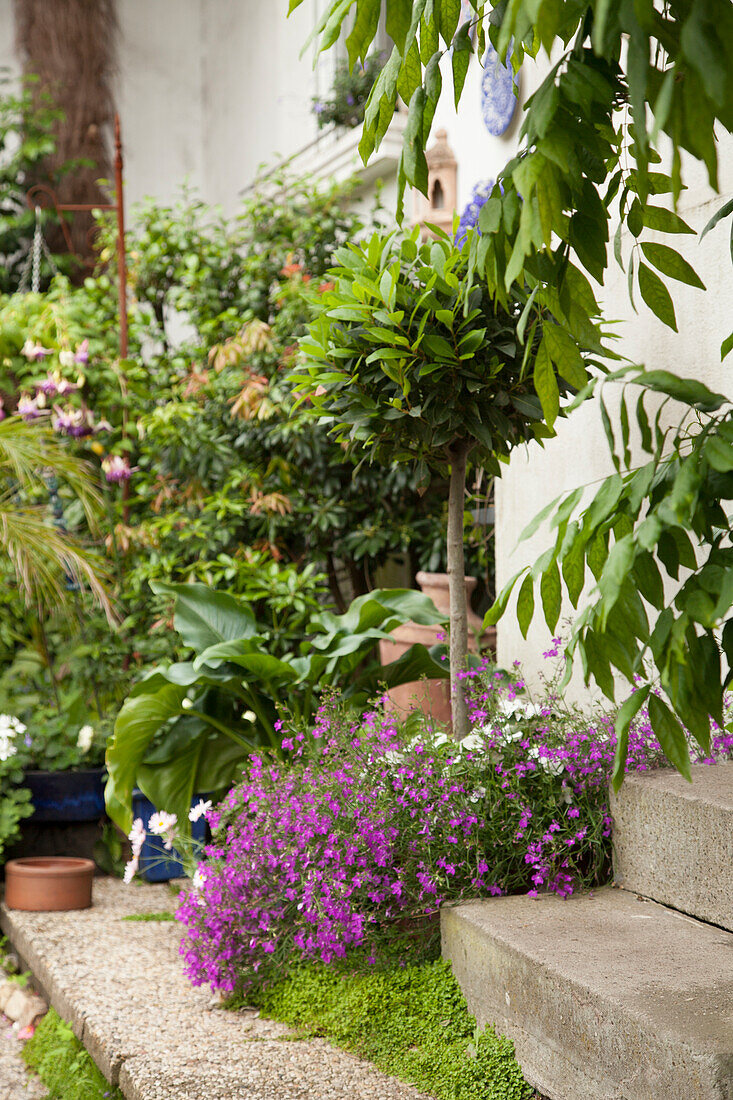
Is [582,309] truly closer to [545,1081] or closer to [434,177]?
[545,1081]

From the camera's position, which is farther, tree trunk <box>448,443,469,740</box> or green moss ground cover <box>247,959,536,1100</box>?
tree trunk <box>448,443,469,740</box>

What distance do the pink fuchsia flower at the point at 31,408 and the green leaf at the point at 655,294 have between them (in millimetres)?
3686

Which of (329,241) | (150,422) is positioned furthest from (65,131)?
(150,422)

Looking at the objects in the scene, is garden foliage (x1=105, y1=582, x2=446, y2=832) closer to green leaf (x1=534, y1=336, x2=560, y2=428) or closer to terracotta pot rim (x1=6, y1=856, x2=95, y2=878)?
terracotta pot rim (x1=6, y1=856, x2=95, y2=878)

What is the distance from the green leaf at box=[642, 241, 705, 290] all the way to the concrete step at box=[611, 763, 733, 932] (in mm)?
1178

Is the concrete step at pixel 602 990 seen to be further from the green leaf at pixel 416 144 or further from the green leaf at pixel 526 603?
the green leaf at pixel 416 144

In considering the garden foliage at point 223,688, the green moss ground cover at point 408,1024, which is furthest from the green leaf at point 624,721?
the garden foliage at point 223,688

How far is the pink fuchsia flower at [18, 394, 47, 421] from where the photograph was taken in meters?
4.35

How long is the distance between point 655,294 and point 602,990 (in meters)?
1.14

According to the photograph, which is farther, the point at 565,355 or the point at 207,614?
the point at 207,614

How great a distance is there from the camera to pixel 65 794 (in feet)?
12.6

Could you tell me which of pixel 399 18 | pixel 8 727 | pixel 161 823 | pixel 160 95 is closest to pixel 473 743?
pixel 161 823

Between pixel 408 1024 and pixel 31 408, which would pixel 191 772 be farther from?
pixel 31 408

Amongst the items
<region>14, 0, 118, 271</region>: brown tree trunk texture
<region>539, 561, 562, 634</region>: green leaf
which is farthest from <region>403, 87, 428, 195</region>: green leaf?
<region>14, 0, 118, 271</region>: brown tree trunk texture
